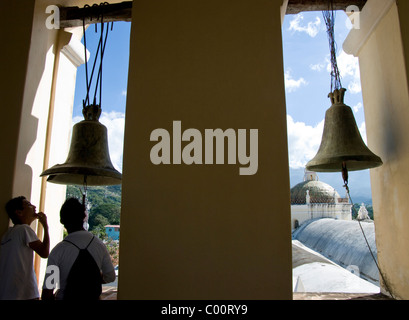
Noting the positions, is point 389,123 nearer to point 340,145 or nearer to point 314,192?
point 340,145

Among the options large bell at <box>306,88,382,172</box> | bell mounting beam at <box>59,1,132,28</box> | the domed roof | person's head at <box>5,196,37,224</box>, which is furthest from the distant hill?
the domed roof

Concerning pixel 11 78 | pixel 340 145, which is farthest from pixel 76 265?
pixel 340 145

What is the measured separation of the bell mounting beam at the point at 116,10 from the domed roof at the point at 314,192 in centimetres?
1690

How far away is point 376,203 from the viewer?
234 centimetres

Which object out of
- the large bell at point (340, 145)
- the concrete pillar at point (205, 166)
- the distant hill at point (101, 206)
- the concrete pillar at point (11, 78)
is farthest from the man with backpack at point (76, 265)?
the large bell at point (340, 145)

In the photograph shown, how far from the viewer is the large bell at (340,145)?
6.68ft

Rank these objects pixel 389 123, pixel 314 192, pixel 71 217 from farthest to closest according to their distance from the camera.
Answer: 1. pixel 314 192
2. pixel 389 123
3. pixel 71 217

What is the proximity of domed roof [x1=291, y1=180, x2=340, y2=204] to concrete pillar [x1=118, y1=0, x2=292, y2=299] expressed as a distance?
56.8ft

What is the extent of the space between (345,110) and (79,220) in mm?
1949

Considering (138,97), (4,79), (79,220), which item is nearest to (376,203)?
(138,97)

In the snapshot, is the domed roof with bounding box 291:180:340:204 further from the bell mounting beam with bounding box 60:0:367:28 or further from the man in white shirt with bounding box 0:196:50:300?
the man in white shirt with bounding box 0:196:50:300

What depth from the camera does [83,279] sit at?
5.05ft

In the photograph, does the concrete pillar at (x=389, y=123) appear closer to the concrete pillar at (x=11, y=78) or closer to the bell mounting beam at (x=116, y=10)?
the bell mounting beam at (x=116, y=10)

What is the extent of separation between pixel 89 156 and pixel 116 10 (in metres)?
1.21
